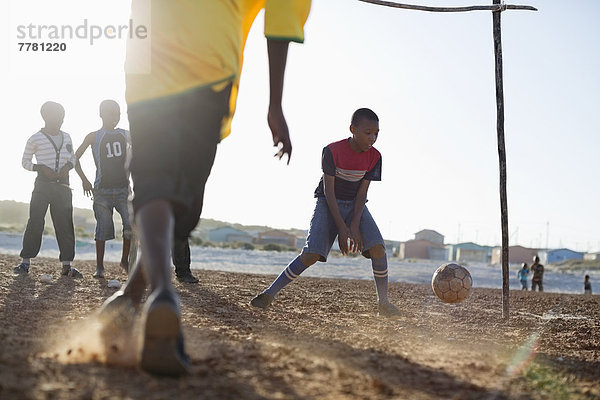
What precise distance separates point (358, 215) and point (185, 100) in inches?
125

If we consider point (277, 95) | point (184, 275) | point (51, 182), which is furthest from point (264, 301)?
point (51, 182)

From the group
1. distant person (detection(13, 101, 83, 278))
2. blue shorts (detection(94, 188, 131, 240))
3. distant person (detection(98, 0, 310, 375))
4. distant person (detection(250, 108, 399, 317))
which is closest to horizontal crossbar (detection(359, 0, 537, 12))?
distant person (detection(250, 108, 399, 317))

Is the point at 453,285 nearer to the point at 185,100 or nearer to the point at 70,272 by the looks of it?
the point at 185,100

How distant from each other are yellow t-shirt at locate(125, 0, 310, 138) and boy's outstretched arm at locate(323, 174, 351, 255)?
2.85 m

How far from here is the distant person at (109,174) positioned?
7.71m

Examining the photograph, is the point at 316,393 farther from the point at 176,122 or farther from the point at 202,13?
the point at 202,13

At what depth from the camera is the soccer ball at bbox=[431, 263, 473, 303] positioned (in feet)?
21.5

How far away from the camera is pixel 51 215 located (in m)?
7.80

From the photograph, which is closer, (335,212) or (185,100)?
(185,100)

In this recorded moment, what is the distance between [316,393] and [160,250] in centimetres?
77

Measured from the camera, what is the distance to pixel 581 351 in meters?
4.19

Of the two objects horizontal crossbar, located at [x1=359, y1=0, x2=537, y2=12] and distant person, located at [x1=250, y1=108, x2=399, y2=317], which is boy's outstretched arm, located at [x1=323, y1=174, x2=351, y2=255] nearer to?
distant person, located at [x1=250, y1=108, x2=399, y2=317]

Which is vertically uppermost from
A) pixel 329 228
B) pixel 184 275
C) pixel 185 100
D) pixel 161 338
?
pixel 185 100

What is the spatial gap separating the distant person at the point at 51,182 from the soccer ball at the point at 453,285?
468 centimetres
